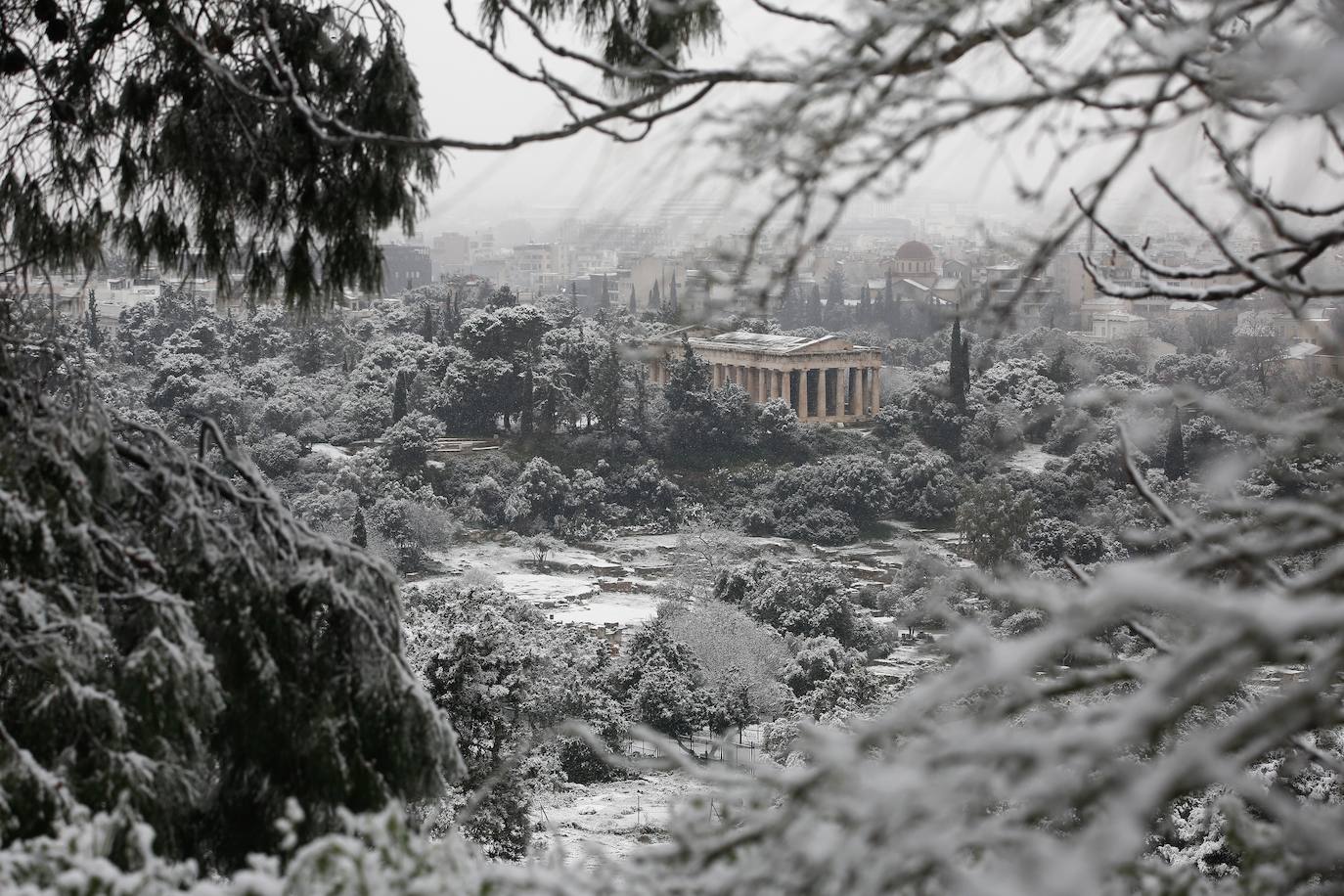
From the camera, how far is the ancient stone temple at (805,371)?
98.9 ft

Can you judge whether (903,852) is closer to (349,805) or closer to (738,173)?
(738,173)

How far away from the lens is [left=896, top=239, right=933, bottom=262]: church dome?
4241 centimetres

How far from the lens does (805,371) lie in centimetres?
3027

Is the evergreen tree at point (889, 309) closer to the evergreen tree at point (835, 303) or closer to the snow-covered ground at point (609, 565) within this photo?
the evergreen tree at point (835, 303)

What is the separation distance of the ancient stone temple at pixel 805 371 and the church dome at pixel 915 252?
11562mm

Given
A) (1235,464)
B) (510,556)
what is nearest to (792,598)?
(510,556)

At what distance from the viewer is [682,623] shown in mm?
16938

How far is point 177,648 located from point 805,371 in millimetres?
28544

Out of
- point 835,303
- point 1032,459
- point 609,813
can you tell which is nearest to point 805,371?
point 1032,459

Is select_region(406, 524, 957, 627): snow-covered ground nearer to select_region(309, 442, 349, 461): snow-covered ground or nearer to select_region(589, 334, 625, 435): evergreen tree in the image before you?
select_region(589, 334, 625, 435): evergreen tree

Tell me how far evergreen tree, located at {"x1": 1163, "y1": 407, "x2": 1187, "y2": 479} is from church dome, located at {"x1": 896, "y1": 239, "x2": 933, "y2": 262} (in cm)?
1994

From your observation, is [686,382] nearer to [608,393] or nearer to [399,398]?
[608,393]

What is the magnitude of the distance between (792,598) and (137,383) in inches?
624

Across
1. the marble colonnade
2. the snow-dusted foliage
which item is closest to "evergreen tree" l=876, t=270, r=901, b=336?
the marble colonnade
